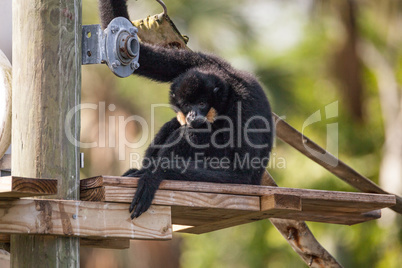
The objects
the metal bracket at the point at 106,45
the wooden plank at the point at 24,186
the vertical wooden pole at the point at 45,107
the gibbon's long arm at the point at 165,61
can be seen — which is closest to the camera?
the wooden plank at the point at 24,186

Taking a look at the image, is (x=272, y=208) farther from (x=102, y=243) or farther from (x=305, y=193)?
(x=102, y=243)

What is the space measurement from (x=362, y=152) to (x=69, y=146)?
12805mm

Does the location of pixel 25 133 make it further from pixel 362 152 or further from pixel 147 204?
pixel 362 152

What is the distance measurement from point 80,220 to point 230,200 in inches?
43.5

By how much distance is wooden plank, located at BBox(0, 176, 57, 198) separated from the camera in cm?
308

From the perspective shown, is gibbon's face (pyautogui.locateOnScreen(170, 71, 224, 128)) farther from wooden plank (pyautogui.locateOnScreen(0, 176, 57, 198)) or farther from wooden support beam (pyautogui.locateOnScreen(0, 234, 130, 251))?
wooden plank (pyautogui.locateOnScreen(0, 176, 57, 198))

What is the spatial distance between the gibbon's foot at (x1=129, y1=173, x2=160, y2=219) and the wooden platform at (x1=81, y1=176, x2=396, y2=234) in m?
0.04

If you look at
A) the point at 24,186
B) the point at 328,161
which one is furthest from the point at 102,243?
the point at 328,161

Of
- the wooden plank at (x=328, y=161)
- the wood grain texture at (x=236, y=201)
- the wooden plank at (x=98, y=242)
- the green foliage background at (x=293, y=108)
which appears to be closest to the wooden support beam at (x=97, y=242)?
the wooden plank at (x=98, y=242)

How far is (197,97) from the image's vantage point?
5352mm

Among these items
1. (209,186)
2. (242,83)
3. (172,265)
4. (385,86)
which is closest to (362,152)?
(385,86)

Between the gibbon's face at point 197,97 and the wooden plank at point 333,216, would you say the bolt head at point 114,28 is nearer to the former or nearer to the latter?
the gibbon's face at point 197,97

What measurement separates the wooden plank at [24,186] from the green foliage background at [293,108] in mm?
11725

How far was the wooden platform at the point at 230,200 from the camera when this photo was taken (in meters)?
3.81
